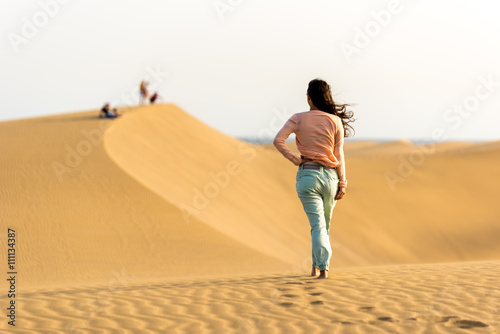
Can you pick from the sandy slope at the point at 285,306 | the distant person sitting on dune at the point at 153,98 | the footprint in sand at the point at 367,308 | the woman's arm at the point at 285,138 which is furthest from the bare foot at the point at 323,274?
the distant person sitting on dune at the point at 153,98

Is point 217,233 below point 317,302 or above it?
above

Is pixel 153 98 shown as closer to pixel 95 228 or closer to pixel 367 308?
pixel 95 228

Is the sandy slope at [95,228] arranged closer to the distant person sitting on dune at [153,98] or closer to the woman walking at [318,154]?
the woman walking at [318,154]

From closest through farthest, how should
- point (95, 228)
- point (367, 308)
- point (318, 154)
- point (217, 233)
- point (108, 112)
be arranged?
point (367, 308) → point (318, 154) → point (95, 228) → point (217, 233) → point (108, 112)

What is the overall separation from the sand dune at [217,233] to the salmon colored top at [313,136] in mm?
1270

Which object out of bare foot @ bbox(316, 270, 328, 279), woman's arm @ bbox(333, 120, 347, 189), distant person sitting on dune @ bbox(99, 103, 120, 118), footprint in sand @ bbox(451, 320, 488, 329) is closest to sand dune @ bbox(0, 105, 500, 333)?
footprint in sand @ bbox(451, 320, 488, 329)

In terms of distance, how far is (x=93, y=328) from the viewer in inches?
180

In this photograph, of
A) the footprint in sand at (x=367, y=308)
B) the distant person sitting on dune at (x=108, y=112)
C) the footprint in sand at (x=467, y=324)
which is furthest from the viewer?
the distant person sitting on dune at (x=108, y=112)

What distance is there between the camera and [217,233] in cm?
1205

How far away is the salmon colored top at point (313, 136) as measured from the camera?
18.0ft

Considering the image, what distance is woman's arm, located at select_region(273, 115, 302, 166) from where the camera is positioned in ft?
17.9

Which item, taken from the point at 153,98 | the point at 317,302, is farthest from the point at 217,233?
the point at 153,98

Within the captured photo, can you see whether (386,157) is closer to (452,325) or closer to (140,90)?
(140,90)

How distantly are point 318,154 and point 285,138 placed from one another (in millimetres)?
349
